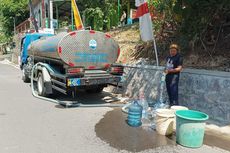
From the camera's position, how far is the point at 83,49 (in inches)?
→ 358

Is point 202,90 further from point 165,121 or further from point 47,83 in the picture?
point 47,83

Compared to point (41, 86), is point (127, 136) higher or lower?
lower

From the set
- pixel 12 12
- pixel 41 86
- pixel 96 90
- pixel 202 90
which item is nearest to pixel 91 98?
pixel 96 90

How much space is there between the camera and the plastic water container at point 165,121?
6215mm

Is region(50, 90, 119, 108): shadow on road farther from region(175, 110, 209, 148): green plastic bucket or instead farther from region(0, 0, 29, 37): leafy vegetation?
region(0, 0, 29, 37): leafy vegetation

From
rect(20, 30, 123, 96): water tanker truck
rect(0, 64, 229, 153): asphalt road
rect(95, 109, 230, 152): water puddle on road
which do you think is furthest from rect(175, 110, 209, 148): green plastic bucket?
rect(20, 30, 123, 96): water tanker truck

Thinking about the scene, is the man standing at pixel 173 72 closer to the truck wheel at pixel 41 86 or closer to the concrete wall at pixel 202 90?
the concrete wall at pixel 202 90

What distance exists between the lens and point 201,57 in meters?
8.80

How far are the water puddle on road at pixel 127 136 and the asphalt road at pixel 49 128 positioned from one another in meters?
0.17

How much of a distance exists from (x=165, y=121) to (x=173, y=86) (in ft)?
6.13

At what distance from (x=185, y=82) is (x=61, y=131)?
3677 millimetres

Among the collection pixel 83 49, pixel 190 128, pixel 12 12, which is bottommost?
pixel 190 128

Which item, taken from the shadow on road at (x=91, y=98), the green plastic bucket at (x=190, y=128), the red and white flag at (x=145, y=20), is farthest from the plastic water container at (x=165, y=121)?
the red and white flag at (x=145, y=20)

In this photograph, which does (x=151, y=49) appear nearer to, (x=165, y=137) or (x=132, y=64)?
(x=132, y=64)
